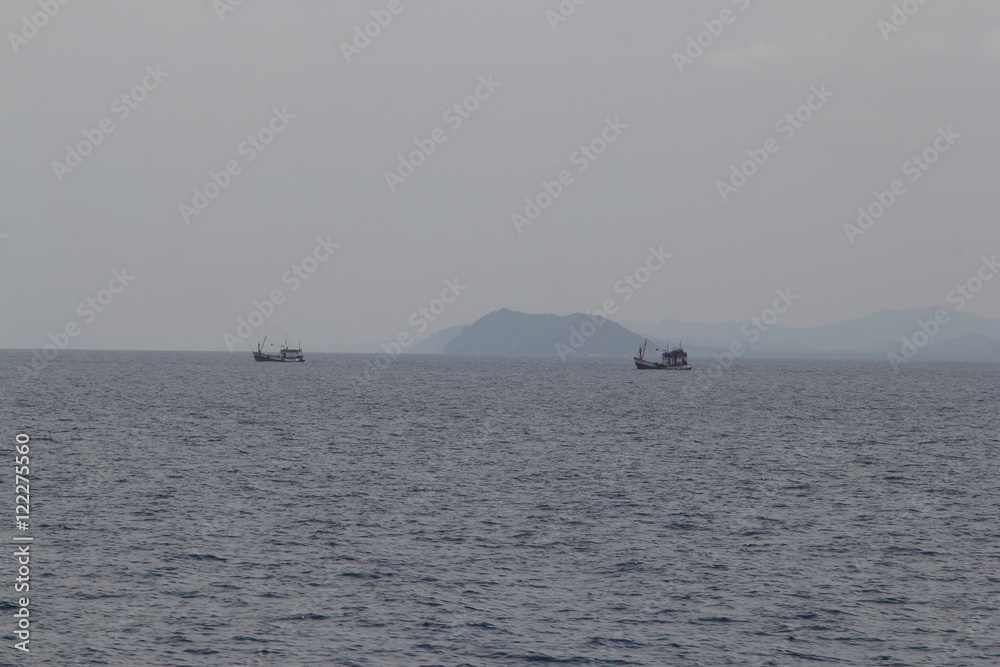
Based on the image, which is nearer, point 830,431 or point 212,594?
point 212,594

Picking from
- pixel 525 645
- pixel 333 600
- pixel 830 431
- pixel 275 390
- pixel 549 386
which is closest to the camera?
pixel 525 645

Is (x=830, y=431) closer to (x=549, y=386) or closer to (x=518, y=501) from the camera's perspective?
(x=518, y=501)

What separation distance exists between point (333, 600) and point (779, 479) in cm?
3801

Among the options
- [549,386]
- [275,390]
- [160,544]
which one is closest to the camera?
[160,544]

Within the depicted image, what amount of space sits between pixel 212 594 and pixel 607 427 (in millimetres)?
65283

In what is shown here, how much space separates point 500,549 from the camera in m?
40.6

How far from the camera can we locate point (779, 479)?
202 feet

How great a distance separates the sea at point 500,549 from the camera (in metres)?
29.6

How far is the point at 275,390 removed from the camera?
155000 millimetres

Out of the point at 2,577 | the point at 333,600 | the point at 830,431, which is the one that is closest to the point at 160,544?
the point at 2,577

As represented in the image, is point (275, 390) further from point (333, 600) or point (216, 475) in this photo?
point (333, 600)

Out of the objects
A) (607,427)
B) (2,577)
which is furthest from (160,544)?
(607,427)

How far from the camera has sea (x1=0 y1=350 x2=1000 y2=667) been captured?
1166 inches

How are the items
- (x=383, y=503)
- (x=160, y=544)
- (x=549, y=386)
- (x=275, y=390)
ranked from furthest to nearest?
(x=549, y=386), (x=275, y=390), (x=383, y=503), (x=160, y=544)
